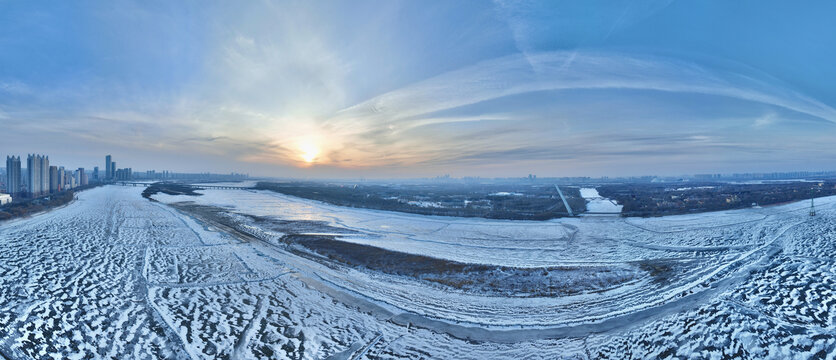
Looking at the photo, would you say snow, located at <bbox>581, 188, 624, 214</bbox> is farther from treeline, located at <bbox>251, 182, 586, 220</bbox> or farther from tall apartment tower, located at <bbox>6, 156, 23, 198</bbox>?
tall apartment tower, located at <bbox>6, 156, 23, 198</bbox>

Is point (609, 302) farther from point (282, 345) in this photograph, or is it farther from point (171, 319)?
point (171, 319)

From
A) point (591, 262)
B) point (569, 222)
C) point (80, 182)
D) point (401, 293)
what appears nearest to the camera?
point (401, 293)

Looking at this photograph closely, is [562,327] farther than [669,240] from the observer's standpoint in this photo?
No

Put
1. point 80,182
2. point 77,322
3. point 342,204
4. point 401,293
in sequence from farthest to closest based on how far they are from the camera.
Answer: point 80,182 < point 342,204 < point 401,293 < point 77,322

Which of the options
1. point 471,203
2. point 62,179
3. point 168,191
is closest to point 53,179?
point 62,179

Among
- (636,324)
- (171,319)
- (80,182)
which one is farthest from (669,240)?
(80,182)

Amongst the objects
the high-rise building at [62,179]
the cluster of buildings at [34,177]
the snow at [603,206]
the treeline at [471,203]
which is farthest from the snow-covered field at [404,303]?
the high-rise building at [62,179]
